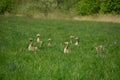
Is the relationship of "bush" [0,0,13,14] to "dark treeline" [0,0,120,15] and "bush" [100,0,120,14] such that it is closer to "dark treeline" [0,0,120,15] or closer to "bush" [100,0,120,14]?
"dark treeline" [0,0,120,15]

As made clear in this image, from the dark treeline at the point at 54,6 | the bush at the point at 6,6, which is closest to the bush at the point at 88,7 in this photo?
the dark treeline at the point at 54,6

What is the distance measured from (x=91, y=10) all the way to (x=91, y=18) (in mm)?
3056

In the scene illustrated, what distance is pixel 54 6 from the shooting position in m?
55.3

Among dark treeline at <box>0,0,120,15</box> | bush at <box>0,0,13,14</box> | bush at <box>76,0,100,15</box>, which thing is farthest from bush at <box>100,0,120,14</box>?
bush at <box>0,0,13,14</box>

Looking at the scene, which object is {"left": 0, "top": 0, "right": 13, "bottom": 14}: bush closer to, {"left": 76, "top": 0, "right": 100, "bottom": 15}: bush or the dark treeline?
the dark treeline

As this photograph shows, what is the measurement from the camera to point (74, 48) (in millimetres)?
10844

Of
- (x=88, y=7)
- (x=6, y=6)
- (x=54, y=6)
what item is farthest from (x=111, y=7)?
(x=6, y=6)

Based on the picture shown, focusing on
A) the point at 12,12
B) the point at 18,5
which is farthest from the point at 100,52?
the point at 18,5

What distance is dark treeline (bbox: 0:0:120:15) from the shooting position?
5222 cm

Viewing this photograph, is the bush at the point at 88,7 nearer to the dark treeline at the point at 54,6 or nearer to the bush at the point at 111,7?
the dark treeline at the point at 54,6

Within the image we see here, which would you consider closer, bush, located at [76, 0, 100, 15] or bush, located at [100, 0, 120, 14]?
bush, located at [100, 0, 120, 14]

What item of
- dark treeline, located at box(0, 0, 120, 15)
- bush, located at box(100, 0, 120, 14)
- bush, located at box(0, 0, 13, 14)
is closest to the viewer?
bush, located at box(100, 0, 120, 14)

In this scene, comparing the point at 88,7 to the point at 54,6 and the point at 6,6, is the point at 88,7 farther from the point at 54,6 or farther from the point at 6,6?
the point at 6,6

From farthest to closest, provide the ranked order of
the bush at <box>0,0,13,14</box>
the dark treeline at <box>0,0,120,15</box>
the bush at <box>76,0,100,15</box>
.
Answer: the bush at <box>0,0,13,14</box> < the bush at <box>76,0,100,15</box> < the dark treeline at <box>0,0,120,15</box>
